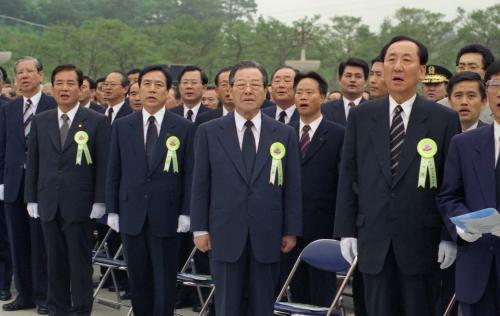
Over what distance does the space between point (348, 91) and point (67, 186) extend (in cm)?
Answer: 284

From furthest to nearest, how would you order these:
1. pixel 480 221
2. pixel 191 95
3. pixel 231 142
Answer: pixel 191 95, pixel 231 142, pixel 480 221

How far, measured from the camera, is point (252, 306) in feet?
20.2

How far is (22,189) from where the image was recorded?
8.66m

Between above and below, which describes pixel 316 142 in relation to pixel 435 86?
below

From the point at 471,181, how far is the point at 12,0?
76110 millimetres

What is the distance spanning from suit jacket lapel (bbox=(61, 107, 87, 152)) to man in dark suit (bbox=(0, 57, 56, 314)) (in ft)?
2.98

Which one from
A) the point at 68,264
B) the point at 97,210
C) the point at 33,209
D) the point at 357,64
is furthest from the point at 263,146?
the point at 357,64

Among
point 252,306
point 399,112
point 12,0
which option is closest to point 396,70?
point 399,112

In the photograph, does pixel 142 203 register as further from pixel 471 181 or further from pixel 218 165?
pixel 471 181

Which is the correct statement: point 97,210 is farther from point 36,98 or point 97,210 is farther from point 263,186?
point 263,186

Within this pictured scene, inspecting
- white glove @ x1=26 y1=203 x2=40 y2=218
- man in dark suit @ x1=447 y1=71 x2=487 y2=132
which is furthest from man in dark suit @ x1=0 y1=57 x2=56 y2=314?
man in dark suit @ x1=447 y1=71 x2=487 y2=132

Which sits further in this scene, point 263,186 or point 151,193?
point 151,193

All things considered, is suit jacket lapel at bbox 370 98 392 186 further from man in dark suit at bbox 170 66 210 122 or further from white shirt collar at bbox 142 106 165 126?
man in dark suit at bbox 170 66 210 122

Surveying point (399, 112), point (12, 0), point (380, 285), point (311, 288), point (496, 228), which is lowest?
point (311, 288)
